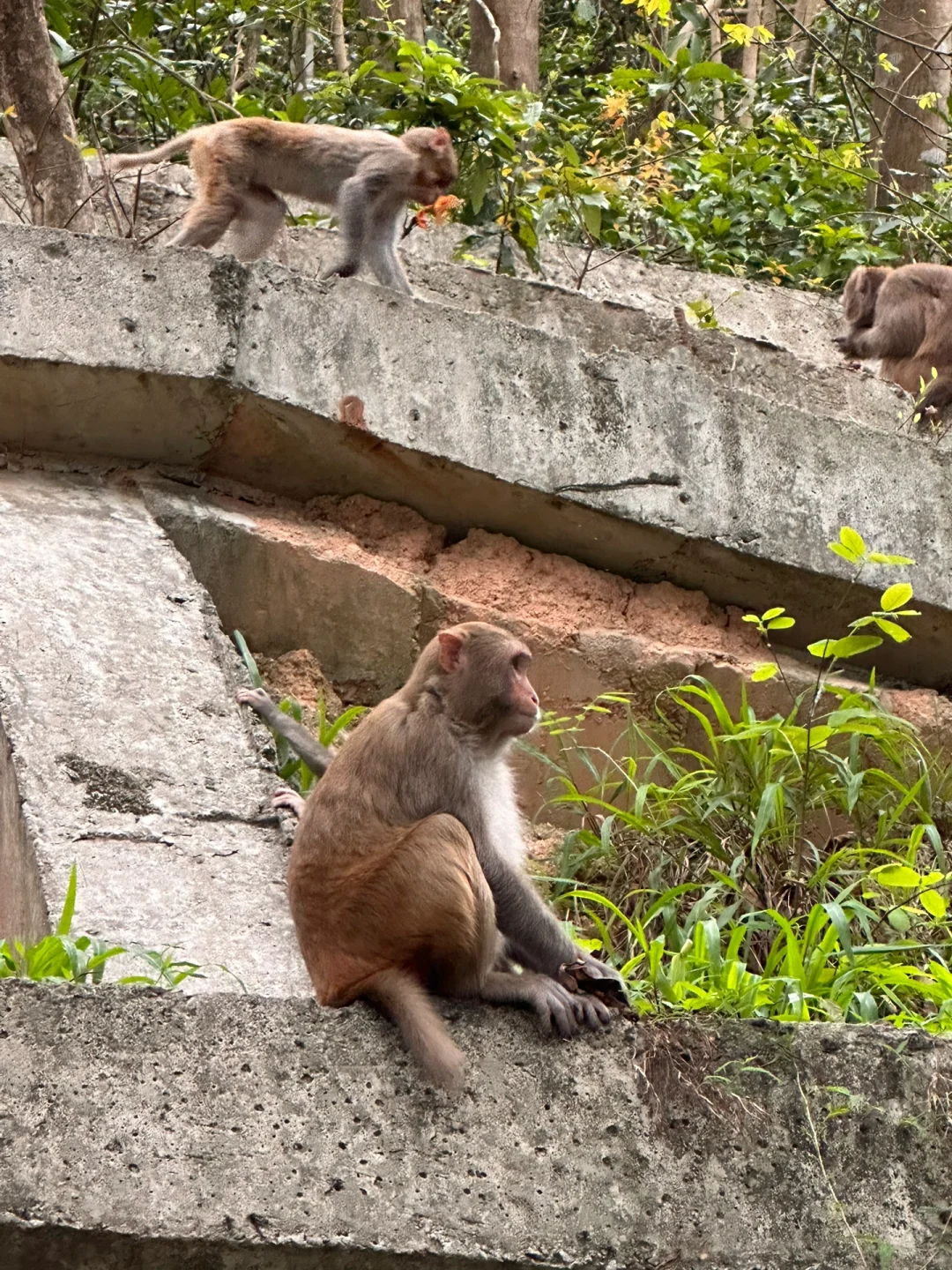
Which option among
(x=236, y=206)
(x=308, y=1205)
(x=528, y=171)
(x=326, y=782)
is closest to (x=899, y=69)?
(x=528, y=171)

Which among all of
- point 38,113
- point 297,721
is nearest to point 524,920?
point 297,721

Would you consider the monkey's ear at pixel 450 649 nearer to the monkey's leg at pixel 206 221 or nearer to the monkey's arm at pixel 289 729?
the monkey's arm at pixel 289 729

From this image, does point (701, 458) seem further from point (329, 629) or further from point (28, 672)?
point (28, 672)

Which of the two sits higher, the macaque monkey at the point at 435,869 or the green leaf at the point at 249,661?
the macaque monkey at the point at 435,869

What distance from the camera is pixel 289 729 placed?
192 inches

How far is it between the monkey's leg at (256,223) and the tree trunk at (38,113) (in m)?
0.83

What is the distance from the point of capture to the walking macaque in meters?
8.25

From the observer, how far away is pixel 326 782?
3484mm

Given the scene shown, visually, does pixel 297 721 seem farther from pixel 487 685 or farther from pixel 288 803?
pixel 487 685

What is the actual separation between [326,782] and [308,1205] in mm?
934

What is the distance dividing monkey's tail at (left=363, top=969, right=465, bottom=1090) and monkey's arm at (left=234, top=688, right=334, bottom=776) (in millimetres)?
1729

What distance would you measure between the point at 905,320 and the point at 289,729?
4667mm

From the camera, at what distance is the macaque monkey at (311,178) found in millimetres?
7348

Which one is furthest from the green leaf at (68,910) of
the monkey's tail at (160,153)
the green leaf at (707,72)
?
the green leaf at (707,72)
